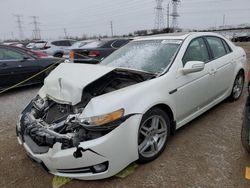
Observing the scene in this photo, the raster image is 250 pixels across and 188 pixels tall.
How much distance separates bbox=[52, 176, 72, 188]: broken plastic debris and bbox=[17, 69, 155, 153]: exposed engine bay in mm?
469

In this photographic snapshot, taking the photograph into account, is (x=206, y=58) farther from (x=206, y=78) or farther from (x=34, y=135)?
(x=34, y=135)

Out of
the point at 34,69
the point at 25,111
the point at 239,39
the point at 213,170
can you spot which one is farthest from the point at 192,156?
the point at 239,39

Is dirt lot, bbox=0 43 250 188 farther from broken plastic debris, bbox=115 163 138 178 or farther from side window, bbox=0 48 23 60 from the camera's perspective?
side window, bbox=0 48 23 60

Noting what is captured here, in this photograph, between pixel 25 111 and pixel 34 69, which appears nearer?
pixel 25 111

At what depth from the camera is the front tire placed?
4809 mm

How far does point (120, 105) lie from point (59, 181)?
1.11 meters

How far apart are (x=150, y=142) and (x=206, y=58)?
1837mm

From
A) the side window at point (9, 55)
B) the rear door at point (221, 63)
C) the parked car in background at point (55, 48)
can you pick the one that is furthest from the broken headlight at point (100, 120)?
the parked car in background at point (55, 48)

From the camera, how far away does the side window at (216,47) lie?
4188 mm

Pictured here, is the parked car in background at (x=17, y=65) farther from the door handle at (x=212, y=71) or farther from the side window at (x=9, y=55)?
the door handle at (x=212, y=71)

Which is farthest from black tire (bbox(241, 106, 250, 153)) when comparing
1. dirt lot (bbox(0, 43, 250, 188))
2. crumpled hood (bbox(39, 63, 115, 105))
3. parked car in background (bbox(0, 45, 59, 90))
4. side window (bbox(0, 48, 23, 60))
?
side window (bbox(0, 48, 23, 60))

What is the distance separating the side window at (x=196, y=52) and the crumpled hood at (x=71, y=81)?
1.25 meters

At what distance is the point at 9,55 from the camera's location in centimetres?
679

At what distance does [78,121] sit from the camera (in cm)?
248
